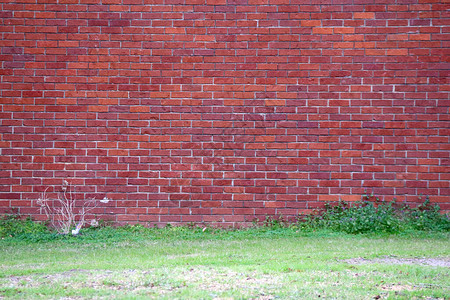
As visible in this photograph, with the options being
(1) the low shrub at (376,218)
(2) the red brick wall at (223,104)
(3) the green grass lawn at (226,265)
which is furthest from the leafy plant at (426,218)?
(3) the green grass lawn at (226,265)

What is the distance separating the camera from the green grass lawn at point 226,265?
14.5 feet

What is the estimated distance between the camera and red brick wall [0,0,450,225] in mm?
7719

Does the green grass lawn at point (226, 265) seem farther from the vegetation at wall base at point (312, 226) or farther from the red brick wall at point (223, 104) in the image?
the red brick wall at point (223, 104)

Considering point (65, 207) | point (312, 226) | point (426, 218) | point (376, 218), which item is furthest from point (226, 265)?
point (426, 218)

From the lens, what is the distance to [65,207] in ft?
25.2

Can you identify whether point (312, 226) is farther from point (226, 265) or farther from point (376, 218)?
point (226, 265)

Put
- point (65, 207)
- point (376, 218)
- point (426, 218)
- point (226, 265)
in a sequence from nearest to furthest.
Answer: point (226, 265) → point (376, 218) → point (426, 218) → point (65, 207)

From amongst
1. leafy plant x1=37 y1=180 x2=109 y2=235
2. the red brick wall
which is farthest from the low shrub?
leafy plant x1=37 y1=180 x2=109 y2=235

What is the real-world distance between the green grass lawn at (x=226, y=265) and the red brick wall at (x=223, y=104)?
0.79m

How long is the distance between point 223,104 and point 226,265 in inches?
119

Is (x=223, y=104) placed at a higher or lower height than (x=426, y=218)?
higher

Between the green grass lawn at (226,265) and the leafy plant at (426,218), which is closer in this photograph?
the green grass lawn at (226,265)

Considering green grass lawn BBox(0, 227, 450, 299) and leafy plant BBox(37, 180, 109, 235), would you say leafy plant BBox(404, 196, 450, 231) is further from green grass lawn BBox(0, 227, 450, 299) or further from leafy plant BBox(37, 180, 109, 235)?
leafy plant BBox(37, 180, 109, 235)

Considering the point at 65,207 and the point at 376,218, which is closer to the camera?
the point at 376,218
